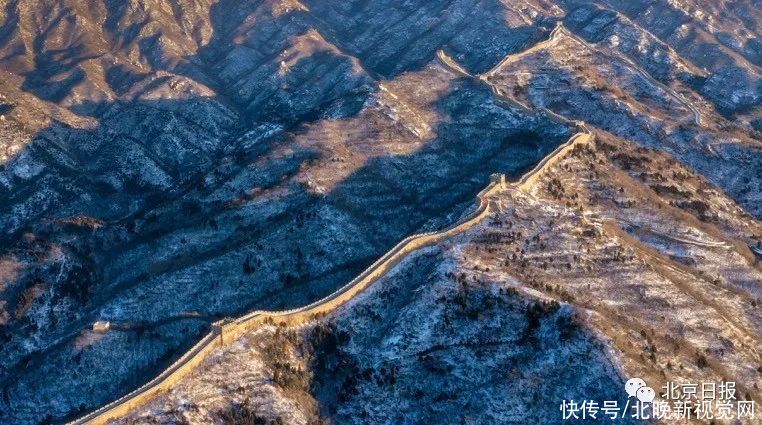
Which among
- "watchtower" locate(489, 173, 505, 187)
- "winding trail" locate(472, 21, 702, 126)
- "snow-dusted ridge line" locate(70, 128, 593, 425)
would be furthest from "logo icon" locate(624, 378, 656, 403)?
"winding trail" locate(472, 21, 702, 126)

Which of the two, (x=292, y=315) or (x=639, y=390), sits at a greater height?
(x=639, y=390)

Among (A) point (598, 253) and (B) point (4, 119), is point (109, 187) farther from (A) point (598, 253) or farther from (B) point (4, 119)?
(A) point (598, 253)

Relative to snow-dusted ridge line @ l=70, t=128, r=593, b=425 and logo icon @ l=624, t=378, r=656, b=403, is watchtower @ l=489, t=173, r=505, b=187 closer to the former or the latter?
snow-dusted ridge line @ l=70, t=128, r=593, b=425

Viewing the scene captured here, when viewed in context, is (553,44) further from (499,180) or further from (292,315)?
(292,315)


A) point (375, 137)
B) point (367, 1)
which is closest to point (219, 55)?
point (367, 1)

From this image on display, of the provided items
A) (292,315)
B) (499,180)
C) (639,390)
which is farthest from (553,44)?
(639,390)

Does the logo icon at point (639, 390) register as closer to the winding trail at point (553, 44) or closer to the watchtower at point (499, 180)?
the watchtower at point (499, 180)

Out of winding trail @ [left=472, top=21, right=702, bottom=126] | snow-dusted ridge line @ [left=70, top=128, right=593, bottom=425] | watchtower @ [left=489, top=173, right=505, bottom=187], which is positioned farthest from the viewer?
winding trail @ [left=472, top=21, right=702, bottom=126]

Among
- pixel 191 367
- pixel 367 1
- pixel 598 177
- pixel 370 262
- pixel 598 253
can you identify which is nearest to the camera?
pixel 191 367
